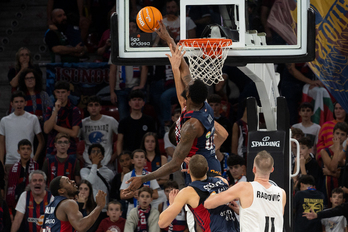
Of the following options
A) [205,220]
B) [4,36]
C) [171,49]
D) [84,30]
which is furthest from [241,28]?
[4,36]

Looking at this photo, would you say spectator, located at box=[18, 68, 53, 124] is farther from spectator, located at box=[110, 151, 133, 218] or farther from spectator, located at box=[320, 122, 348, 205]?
spectator, located at box=[320, 122, 348, 205]

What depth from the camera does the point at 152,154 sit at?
9023 mm

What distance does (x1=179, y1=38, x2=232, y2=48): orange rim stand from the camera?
5.48 metres

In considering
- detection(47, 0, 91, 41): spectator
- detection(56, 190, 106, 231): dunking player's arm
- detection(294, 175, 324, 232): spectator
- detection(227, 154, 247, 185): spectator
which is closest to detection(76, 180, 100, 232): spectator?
detection(56, 190, 106, 231): dunking player's arm

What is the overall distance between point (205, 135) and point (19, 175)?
4.72 metres

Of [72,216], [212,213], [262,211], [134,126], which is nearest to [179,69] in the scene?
[212,213]

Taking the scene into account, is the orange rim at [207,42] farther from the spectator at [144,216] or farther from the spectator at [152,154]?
the spectator at [152,154]

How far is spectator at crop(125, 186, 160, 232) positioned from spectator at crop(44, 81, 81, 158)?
173 cm

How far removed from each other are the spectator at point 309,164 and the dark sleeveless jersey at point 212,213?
366cm

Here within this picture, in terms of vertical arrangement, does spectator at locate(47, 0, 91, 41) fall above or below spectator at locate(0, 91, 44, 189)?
above

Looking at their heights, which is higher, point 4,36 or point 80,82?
point 4,36

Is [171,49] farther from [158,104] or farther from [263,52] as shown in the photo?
[158,104]

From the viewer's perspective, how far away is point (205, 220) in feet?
17.4

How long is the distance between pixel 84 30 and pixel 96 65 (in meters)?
1.36
